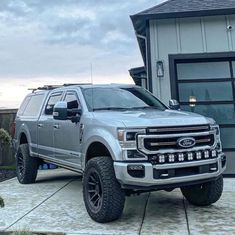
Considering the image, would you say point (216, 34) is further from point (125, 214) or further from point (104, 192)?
point (104, 192)

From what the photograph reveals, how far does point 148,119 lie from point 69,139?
1928 millimetres

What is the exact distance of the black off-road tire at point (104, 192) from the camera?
15.1 ft

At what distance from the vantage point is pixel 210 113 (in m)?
8.92

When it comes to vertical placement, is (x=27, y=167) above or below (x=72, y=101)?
below

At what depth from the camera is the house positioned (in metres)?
8.80

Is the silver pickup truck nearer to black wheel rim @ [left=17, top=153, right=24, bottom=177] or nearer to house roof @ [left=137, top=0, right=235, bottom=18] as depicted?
black wheel rim @ [left=17, top=153, right=24, bottom=177]

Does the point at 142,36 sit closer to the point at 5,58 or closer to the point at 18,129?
the point at 18,129

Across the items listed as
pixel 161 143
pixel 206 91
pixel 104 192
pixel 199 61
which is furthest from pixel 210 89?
pixel 104 192

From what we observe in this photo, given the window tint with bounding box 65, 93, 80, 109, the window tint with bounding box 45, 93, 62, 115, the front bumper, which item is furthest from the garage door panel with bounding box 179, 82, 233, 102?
the front bumper

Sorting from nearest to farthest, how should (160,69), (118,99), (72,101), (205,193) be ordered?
(205,193)
(118,99)
(72,101)
(160,69)

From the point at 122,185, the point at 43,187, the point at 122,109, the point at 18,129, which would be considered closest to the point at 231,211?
the point at 122,185

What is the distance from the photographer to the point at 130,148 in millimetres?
4516

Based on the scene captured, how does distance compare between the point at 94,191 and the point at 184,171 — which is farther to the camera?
the point at 94,191

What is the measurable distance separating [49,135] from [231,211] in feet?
12.2
